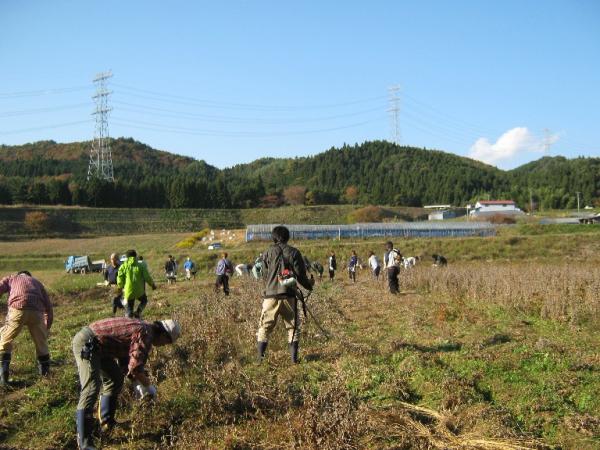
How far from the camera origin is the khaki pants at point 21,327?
6829mm

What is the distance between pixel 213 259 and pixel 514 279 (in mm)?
26860

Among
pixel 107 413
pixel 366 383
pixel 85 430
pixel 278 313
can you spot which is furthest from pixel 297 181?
pixel 85 430

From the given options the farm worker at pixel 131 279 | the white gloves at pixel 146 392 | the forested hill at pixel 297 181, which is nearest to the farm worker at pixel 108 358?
the white gloves at pixel 146 392

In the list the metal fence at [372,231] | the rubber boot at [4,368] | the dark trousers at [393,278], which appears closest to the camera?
the rubber boot at [4,368]

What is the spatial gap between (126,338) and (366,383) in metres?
2.72

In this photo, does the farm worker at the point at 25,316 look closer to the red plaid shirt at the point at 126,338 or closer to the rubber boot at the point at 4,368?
the rubber boot at the point at 4,368

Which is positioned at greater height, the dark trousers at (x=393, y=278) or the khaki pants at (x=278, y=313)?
the khaki pants at (x=278, y=313)

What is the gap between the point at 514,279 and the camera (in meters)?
14.0

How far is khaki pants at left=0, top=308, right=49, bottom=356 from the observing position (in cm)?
683

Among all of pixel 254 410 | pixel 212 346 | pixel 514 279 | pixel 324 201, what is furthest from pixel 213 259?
pixel 324 201

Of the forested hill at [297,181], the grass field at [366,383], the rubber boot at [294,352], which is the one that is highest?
the forested hill at [297,181]

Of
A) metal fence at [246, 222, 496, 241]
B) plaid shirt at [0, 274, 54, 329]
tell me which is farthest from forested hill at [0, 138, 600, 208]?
plaid shirt at [0, 274, 54, 329]

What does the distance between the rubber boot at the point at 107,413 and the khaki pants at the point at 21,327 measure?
2.68 m

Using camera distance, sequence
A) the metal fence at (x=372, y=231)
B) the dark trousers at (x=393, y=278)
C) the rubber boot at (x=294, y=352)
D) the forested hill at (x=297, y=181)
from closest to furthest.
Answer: the rubber boot at (x=294, y=352)
the dark trousers at (x=393, y=278)
the metal fence at (x=372, y=231)
the forested hill at (x=297, y=181)
